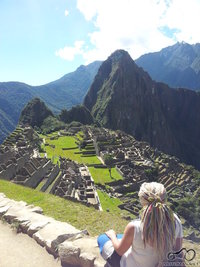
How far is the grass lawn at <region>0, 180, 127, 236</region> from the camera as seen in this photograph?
30.3 feet

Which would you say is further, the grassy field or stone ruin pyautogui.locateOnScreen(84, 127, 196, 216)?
stone ruin pyautogui.locateOnScreen(84, 127, 196, 216)

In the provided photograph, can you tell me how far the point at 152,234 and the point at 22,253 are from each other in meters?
3.97

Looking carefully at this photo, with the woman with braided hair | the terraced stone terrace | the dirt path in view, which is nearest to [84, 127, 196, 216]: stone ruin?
the terraced stone terrace

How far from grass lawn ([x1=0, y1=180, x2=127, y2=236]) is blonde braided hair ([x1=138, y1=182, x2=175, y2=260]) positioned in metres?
4.87

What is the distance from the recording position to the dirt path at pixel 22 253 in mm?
6141

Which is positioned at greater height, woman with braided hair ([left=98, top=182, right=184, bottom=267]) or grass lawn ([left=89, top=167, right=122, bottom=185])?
woman with braided hair ([left=98, top=182, right=184, bottom=267])

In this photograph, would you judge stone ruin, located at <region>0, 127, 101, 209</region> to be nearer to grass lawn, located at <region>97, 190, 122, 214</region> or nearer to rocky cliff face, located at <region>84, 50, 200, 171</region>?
grass lawn, located at <region>97, 190, 122, 214</region>

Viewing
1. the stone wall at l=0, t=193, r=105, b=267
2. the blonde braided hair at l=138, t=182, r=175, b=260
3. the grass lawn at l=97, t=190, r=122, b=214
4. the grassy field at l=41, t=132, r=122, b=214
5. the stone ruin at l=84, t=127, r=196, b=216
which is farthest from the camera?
the stone ruin at l=84, t=127, r=196, b=216

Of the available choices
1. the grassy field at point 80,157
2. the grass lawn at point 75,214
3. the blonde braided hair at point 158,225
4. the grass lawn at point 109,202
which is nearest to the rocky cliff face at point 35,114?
the grassy field at point 80,157

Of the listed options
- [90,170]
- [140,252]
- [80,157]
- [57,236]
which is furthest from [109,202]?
[140,252]

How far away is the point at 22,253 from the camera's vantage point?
259 inches

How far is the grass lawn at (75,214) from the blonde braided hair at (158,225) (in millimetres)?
4872

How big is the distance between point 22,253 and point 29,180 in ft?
66.2

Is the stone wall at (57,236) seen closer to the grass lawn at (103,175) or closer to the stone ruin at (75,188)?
the stone ruin at (75,188)
